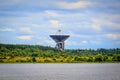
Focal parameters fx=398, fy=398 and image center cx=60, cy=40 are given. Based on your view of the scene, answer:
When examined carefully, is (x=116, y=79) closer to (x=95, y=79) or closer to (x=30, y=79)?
(x=95, y=79)

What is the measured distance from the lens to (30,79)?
8744 centimetres

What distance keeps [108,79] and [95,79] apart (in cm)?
292

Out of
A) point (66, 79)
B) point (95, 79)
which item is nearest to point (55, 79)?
point (66, 79)

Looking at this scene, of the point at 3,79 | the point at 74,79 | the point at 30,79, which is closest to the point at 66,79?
the point at 74,79

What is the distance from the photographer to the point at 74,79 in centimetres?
8806

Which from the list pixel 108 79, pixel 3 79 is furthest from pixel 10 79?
pixel 108 79

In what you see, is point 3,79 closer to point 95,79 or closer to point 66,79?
point 66,79

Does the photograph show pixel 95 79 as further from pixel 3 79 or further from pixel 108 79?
pixel 3 79

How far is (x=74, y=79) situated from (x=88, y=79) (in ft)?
11.3

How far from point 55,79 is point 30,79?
549cm

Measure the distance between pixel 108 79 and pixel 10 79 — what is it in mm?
21821

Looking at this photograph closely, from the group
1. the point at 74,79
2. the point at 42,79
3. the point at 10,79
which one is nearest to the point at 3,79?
the point at 10,79

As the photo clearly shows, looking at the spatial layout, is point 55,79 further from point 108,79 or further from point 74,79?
point 108,79

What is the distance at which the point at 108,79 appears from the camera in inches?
3418
